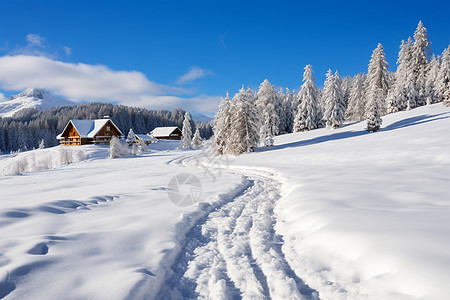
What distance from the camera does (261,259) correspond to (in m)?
4.37

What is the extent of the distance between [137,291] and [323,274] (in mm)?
2882

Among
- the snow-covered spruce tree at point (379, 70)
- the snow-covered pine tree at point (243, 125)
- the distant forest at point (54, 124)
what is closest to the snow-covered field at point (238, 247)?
the snow-covered pine tree at point (243, 125)

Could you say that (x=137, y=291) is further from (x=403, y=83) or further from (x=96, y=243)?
(x=403, y=83)

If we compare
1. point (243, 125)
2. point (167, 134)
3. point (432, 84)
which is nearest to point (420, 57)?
point (432, 84)

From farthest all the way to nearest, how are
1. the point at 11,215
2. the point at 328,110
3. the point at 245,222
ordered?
the point at 328,110 → the point at 245,222 → the point at 11,215

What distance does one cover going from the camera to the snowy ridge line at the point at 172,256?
3.26 m

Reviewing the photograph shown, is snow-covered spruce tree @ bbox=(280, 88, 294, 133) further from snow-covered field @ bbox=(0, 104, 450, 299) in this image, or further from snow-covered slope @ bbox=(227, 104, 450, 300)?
snow-covered field @ bbox=(0, 104, 450, 299)

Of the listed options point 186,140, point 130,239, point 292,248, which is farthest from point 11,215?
point 186,140

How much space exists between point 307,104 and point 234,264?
139ft

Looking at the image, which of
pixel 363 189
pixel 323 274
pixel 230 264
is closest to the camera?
pixel 323 274

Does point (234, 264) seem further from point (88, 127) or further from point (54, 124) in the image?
point (54, 124)

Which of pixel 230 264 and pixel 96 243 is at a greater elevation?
pixel 96 243

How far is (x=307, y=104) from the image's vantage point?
1668 inches

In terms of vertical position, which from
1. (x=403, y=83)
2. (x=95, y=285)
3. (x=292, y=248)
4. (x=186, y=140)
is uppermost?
(x=403, y=83)
